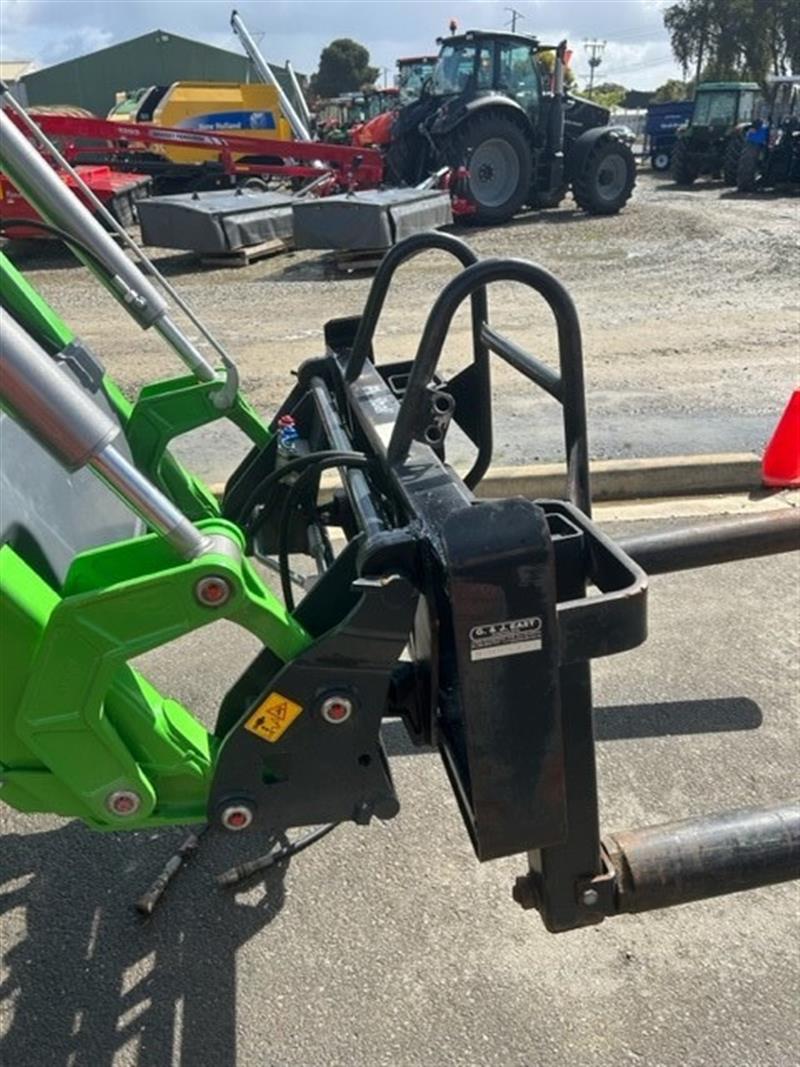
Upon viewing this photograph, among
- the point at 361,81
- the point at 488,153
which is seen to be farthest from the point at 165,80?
the point at 488,153

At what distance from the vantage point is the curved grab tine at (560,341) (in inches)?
→ 69.1

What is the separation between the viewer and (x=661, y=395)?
657 centimetres

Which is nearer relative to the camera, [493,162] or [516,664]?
[516,664]

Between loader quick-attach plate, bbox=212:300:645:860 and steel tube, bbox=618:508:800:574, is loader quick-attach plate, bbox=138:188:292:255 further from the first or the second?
loader quick-attach plate, bbox=212:300:645:860

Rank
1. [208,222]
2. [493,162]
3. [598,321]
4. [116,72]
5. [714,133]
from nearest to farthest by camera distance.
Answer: [598,321] → [208,222] → [493,162] → [714,133] → [116,72]

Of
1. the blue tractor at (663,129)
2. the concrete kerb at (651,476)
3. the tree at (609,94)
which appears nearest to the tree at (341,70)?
the tree at (609,94)

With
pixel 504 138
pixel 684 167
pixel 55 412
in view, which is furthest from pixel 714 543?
pixel 684 167

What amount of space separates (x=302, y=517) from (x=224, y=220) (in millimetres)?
9969

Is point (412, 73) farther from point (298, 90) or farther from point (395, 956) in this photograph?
point (395, 956)

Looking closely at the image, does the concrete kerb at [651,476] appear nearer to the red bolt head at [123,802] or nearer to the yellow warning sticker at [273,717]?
the yellow warning sticker at [273,717]

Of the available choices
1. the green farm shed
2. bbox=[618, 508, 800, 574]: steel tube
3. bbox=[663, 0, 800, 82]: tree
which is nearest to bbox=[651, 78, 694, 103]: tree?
bbox=[663, 0, 800, 82]: tree

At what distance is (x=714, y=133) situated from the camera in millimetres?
25922

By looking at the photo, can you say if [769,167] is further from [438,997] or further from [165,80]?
[165,80]

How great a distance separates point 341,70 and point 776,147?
5541cm
